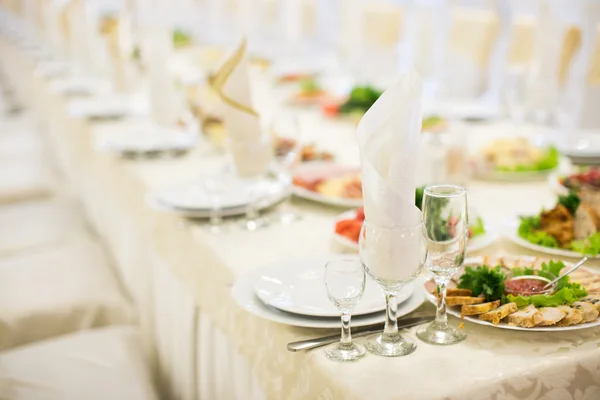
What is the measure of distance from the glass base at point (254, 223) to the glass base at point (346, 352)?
568 mm

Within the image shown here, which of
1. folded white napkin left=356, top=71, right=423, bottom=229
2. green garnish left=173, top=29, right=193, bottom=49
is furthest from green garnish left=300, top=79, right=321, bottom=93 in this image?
green garnish left=173, top=29, right=193, bottom=49

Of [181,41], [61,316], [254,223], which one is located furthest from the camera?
[181,41]

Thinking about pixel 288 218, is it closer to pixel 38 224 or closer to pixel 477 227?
pixel 477 227

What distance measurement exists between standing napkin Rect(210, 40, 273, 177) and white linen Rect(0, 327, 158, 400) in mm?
498

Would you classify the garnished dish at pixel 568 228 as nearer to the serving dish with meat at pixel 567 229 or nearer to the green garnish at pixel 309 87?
the serving dish with meat at pixel 567 229

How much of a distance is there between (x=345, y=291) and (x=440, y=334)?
0.16m

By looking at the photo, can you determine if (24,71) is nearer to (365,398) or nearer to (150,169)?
(150,169)

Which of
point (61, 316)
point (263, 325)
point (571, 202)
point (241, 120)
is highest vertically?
point (241, 120)

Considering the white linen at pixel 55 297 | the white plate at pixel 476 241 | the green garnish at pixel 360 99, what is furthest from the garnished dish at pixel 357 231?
the green garnish at pixel 360 99

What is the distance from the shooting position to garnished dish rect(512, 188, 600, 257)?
1.28m

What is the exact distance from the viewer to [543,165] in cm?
185

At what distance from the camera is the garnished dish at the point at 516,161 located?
71.7 inches

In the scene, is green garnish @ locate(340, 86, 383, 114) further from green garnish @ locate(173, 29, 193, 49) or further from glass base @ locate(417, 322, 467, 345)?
green garnish @ locate(173, 29, 193, 49)

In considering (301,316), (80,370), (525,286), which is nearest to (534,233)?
(525,286)
